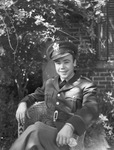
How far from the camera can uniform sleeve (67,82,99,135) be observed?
249 cm

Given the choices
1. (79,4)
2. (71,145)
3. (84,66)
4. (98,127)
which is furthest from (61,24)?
(71,145)

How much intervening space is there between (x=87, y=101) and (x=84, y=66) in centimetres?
282

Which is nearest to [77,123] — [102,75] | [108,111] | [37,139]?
[37,139]

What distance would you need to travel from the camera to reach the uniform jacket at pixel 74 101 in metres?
2.57

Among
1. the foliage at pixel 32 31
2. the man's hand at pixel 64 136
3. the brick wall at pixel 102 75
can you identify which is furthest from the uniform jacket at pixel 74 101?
the brick wall at pixel 102 75

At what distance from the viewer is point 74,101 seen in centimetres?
284

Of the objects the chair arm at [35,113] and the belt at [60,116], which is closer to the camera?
the belt at [60,116]

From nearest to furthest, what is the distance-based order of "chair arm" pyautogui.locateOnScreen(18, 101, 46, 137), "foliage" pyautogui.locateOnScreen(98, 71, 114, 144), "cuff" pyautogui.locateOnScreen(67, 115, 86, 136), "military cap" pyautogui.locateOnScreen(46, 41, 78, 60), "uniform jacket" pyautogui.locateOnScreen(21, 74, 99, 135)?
"cuff" pyautogui.locateOnScreen(67, 115, 86, 136)
"uniform jacket" pyautogui.locateOnScreen(21, 74, 99, 135)
"military cap" pyautogui.locateOnScreen(46, 41, 78, 60)
"chair arm" pyautogui.locateOnScreen(18, 101, 46, 137)
"foliage" pyautogui.locateOnScreen(98, 71, 114, 144)

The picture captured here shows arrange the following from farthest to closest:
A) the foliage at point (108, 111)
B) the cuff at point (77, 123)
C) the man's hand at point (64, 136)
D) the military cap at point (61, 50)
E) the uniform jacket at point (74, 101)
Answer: the foliage at point (108, 111) < the military cap at point (61, 50) < the uniform jacket at point (74, 101) < the cuff at point (77, 123) < the man's hand at point (64, 136)

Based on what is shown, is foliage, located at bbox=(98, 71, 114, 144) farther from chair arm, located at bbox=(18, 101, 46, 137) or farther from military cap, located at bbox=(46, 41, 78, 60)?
military cap, located at bbox=(46, 41, 78, 60)

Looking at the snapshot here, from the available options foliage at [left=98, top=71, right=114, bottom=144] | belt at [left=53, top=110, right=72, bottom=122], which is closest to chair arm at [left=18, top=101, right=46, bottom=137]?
belt at [left=53, top=110, right=72, bottom=122]

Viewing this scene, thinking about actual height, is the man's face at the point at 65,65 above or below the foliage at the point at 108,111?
above

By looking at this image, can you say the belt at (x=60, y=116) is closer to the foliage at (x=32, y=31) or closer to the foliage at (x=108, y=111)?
the foliage at (x=32, y=31)

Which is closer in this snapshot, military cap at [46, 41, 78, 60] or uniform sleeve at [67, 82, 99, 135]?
uniform sleeve at [67, 82, 99, 135]
